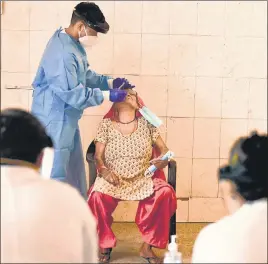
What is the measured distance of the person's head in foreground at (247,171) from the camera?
5.84 ft

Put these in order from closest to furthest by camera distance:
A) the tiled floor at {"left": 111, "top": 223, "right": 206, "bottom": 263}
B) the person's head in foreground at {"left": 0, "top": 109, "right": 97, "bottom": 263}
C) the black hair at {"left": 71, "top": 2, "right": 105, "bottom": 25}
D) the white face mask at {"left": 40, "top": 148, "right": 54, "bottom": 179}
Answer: the person's head in foreground at {"left": 0, "top": 109, "right": 97, "bottom": 263}, the white face mask at {"left": 40, "top": 148, "right": 54, "bottom": 179}, the black hair at {"left": 71, "top": 2, "right": 105, "bottom": 25}, the tiled floor at {"left": 111, "top": 223, "right": 206, "bottom": 263}

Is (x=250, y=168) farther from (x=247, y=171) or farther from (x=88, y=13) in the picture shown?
(x=88, y=13)

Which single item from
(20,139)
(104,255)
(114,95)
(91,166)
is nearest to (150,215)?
(104,255)

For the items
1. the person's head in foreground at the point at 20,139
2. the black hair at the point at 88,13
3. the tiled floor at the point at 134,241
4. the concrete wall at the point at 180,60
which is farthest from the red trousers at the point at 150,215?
the person's head in foreground at the point at 20,139

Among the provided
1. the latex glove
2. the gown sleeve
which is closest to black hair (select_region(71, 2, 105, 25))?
the gown sleeve

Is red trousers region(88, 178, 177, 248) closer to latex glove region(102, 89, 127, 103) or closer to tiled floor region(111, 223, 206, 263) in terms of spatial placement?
tiled floor region(111, 223, 206, 263)

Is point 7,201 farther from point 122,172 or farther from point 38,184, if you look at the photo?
point 122,172

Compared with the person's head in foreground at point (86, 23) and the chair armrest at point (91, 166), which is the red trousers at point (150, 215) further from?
the person's head in foreground at point (86, 23)

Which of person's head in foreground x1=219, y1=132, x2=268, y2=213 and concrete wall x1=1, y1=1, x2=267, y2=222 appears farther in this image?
concrete wall x1=1, y1=1, x2=267, y2=222

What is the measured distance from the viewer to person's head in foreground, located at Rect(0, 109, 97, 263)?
1663mm

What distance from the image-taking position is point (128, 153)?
3441mm

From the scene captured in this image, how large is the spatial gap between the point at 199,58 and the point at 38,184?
8.29ft

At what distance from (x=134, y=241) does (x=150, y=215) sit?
0.61m

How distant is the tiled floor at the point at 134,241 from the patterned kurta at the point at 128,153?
45 cm
